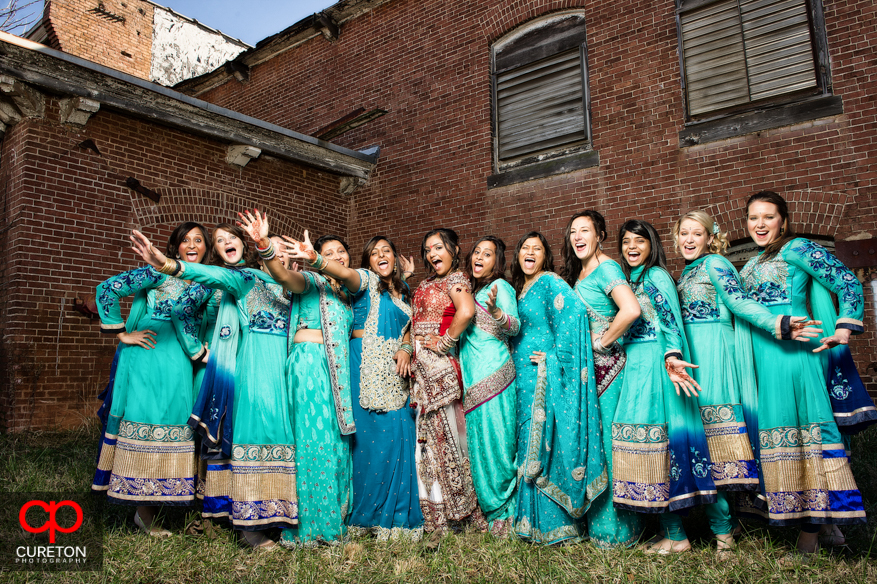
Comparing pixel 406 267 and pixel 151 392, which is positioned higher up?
pixel 406 267

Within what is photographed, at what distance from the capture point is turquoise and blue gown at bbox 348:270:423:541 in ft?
10.6

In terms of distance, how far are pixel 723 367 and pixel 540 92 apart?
5303 millimetres

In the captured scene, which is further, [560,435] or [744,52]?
[744,52]

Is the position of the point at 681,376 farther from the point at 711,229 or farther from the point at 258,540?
the point at 258,540

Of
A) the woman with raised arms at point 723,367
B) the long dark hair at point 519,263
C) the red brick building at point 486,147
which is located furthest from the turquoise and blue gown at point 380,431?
the red brick building at point 486,147

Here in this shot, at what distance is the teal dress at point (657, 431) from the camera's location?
9.11ft

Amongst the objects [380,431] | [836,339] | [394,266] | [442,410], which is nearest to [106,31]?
[394,266]

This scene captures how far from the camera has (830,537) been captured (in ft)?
9.66

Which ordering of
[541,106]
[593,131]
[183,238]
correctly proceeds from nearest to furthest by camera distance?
[183,238] → [593,131] → [541,106]

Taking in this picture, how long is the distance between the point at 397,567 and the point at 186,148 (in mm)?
5830

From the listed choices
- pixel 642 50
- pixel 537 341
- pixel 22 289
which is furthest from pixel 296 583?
pixel 642 50

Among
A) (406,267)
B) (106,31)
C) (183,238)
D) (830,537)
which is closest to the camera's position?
(830,537)

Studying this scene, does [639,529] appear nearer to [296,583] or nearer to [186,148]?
[296,583]

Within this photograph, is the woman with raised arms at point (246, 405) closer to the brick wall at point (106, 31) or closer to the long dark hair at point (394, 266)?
the long dark hair at point (394, 266)
